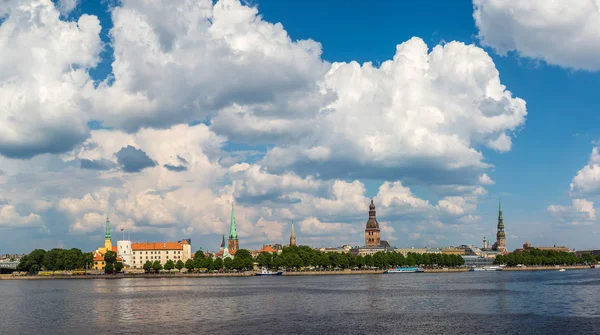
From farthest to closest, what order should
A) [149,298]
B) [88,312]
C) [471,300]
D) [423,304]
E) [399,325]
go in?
[149,298] → [471,300] → [423,304] → [88,312] → [399,325]

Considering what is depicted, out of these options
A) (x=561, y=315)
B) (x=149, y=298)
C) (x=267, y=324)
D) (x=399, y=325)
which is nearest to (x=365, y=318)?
(x=399, y=325)

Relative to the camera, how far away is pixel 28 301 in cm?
9456

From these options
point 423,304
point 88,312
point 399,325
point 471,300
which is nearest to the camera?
point 399,325

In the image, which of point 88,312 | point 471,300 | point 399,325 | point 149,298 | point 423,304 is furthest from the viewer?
point 149,298

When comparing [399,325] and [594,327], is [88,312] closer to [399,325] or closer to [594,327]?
[399,325]

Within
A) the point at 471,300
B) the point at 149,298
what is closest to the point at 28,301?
the point at 149,298

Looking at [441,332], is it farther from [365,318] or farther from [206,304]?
[206,304]

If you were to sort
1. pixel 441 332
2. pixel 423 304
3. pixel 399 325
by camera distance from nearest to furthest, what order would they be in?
pixel 441 332 → pixel 399 325 → pixel 423 304

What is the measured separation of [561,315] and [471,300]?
19.8m

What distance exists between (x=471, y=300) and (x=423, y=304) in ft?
28.4

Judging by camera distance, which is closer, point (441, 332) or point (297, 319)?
point (441, 332)

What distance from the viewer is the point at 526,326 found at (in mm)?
57188

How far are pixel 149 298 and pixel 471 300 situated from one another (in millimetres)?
43214

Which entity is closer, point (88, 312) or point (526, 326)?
point (526, 326)
